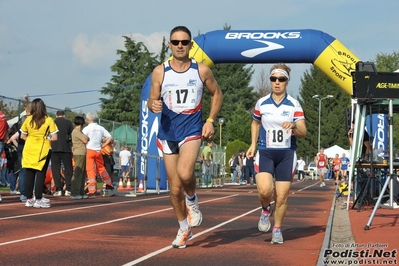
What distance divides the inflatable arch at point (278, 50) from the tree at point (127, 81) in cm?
6098

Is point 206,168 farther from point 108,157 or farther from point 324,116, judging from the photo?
point 324,116

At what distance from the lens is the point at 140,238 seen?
9.46 m

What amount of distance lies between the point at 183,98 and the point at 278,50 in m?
14.3

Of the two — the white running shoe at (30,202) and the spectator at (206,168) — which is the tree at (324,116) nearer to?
the spectator at (206,168)

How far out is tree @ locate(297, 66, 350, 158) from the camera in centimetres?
10569

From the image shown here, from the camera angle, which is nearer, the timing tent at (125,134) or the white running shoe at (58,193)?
the white running shoe at (58,193)

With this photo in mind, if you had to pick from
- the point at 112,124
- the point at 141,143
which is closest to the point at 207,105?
the point at 112,124

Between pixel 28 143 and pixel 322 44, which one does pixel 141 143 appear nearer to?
pixel 322 44

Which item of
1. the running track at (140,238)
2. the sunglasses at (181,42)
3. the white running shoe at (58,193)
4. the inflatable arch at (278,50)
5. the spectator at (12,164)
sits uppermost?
the inflatable arch at (278,50)

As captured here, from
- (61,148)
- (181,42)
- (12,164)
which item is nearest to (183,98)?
(181,42)

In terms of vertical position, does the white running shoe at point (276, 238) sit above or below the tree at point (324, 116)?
below

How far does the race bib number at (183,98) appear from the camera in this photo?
8320mm

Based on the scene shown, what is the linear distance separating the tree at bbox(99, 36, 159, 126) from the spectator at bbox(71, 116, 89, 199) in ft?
213

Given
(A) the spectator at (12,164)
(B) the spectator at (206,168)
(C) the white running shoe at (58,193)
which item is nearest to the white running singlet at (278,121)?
(C) the white running shoe at (58,193)
